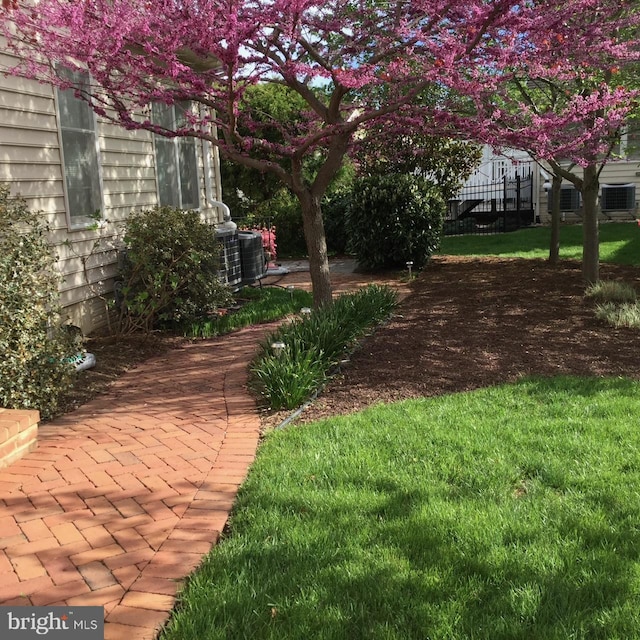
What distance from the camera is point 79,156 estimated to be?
719 cm

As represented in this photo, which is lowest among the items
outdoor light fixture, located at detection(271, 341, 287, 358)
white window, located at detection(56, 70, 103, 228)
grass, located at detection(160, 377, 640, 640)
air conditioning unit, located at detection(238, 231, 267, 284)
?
grass, located at detection(160, 377, 640, 640)

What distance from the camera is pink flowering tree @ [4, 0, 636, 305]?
5113 mm

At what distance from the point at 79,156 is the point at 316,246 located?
2758 mm

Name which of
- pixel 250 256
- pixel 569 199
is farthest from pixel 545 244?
pixel 250 256

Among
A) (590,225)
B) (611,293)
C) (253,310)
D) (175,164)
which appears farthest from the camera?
(175,164)

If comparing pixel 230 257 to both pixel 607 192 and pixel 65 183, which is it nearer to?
pixel 65 183

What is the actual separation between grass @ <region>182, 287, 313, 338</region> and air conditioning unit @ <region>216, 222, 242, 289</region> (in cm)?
29

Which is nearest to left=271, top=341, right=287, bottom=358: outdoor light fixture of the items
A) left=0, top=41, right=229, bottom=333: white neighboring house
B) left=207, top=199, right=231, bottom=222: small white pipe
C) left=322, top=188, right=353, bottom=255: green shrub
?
left=0, top=41, right=229, bottom=333: white neighboring house

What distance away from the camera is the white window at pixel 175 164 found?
9180 millimetres

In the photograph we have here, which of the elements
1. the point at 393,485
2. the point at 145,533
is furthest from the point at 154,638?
the point at 393,485

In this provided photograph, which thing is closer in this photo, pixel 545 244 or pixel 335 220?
pixel 545 244

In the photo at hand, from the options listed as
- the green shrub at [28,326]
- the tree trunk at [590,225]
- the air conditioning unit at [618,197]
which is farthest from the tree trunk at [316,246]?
the air conditioning unit at [618,197]

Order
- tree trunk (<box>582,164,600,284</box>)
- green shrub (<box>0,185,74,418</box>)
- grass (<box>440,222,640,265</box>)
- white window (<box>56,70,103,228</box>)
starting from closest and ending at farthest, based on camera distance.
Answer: green shrub (<box>0,185,74,418</box>) < white window (<box>56,70,103,228</box>) < tree trunk (<box>582,164,600,284</box>) < grass (<box>440,222,640,265</box>)

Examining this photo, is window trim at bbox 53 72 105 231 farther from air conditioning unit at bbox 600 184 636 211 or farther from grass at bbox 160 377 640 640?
air conditioning unit at bbox 600 184 636 211
